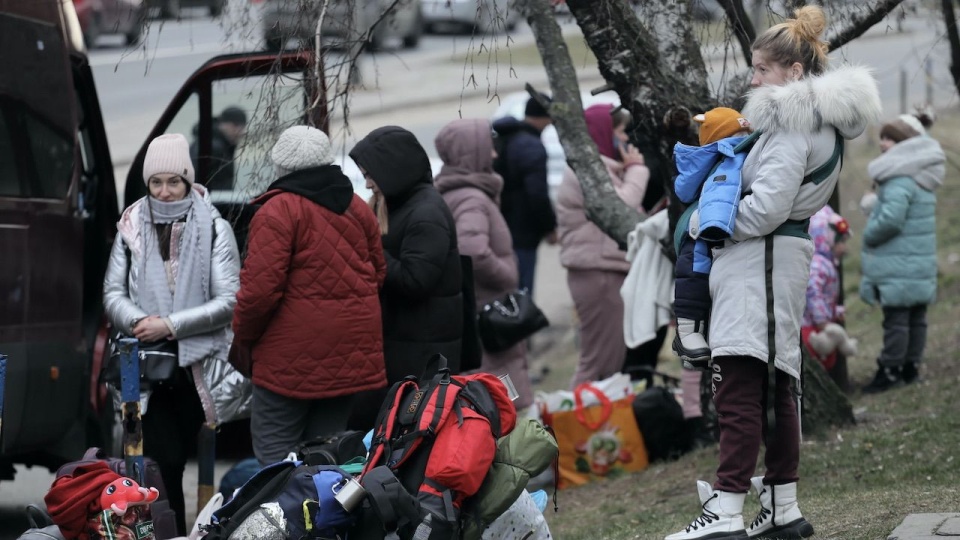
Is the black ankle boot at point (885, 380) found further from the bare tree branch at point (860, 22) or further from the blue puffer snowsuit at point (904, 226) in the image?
the bare tree branch at point (860, 22)

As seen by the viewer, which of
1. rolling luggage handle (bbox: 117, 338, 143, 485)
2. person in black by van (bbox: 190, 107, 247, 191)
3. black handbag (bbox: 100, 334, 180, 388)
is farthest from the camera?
person in black by van (bbox: 190, 107, 247, 191)

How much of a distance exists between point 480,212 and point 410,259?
1.48 m

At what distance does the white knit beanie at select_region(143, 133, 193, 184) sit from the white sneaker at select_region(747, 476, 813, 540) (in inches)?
104

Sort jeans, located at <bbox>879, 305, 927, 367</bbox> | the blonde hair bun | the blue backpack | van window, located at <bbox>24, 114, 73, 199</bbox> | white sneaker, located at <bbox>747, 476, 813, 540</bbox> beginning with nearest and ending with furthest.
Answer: the blue backpack
the blonde hair bun
white sneaker, located at <bbox>747, 476, 813, 540</bbox>
van window, located at <bbox>24, 114, 73, 199</bbox>
jeans, located at <bbox>879, 305, 927, 367</bbox>

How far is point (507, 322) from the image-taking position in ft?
23.6

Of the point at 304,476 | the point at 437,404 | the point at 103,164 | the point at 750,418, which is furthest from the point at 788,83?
the point at 103,164

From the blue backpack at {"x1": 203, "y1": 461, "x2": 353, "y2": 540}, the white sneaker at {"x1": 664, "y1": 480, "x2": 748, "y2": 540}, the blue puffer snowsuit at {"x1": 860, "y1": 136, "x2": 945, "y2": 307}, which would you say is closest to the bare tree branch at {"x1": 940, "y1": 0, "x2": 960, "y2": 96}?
the blue puffer snowsuit at {"x1": 860, "y1": 136, "x2": 945, "y2": 307}

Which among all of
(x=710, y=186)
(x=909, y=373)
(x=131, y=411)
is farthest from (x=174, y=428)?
(x=909, y=373)

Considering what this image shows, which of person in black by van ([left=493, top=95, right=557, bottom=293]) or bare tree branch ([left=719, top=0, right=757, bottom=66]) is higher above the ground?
bare tree branch ([left=719, top=0, right=757, bottom=66])

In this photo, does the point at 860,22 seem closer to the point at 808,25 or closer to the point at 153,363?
the point at 808,25

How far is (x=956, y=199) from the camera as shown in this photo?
51.7 ft

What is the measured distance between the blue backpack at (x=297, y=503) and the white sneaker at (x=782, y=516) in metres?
1.43

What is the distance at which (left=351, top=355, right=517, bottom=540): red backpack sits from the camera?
4.26 metres

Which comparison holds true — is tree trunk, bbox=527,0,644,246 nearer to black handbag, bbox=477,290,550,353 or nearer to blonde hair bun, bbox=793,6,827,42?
black handbag, bbox=477,290,550,353
